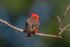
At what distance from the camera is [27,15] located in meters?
13.3

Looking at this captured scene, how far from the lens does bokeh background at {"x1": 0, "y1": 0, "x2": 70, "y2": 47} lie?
13.2 metres

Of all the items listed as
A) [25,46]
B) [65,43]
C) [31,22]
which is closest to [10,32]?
[25,46]

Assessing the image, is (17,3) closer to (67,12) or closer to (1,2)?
(1,2)

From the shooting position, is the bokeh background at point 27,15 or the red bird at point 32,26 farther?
the bokeh background at point 27,15

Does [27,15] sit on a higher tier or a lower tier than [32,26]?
higher

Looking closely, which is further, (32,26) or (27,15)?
(27,15)

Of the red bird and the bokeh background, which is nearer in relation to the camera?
the red bird

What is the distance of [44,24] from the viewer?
13648mm

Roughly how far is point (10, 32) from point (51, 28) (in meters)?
1.77

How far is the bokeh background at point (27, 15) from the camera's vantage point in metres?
13.2

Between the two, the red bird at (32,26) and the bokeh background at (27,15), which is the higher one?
the bokeh background at (27,15)

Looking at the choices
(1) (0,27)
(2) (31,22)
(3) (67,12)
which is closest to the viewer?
(3) (67,12)

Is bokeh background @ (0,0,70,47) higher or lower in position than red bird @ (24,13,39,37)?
higher

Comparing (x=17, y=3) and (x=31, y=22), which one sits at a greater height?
(x=17, y=3)
